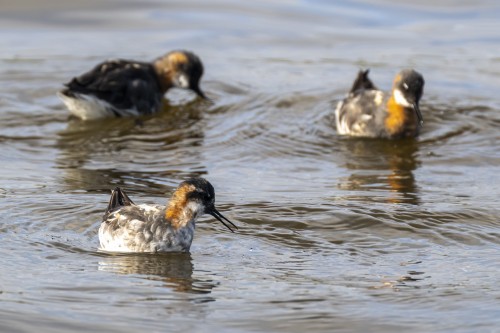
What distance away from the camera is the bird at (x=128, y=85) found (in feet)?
51.8

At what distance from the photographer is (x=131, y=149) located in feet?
47.1

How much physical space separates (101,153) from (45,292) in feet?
18.1

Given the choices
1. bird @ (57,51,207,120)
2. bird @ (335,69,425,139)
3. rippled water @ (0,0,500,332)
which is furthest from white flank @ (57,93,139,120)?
bird @ (335,69,425,139)

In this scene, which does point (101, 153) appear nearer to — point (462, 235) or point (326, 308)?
point (462, 235)

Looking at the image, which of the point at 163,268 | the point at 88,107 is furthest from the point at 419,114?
the point at 163,268

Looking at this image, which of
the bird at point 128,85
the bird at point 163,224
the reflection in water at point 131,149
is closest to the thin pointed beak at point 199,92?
the bird at point 128,85

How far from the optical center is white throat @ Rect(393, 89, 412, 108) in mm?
15345

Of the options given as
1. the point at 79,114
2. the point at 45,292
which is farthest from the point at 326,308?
the point at 79,114

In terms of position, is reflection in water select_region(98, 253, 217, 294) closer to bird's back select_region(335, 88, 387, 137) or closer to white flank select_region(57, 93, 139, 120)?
bird's back select_region(335, 88, 387, 137)

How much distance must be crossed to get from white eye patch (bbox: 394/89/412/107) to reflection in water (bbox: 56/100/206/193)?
8.55 ft

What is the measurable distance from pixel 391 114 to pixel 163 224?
5.94 meters

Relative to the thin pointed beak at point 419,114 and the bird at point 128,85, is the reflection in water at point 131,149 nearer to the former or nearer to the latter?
the bird at point 128,85

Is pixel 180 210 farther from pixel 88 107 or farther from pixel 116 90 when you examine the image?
pixel 116 90

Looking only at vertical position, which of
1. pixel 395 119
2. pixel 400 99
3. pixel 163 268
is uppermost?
pixel 400 99
